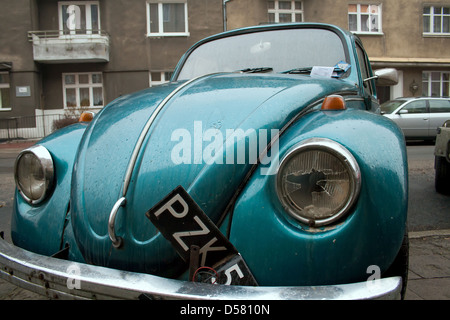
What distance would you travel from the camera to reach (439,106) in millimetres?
12203

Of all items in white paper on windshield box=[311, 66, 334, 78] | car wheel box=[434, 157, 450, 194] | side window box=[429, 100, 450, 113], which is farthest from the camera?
side window box=[429, 100, 450, 113]

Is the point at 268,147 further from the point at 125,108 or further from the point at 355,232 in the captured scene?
the point at 125,108

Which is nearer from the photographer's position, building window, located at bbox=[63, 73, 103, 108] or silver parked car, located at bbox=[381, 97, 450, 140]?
silver parked car, located at bbox=[381, 97, 450, 140]

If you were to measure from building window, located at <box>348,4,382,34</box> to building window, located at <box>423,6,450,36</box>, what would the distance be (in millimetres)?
2682

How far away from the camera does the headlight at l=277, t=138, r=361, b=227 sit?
1396 millimetres

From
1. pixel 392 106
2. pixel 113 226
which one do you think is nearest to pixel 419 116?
pixel 392 106

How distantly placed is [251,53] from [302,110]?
150 cm

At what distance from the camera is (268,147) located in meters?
1.57

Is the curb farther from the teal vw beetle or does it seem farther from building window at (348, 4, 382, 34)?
building window at (348, 4, 382, 34)

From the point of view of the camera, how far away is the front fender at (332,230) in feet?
4.54

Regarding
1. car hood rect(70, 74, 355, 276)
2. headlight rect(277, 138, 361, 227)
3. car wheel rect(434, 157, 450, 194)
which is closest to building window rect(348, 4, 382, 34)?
car wheel rect(434, 157, 450, 194)

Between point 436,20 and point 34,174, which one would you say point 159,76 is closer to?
point 436,20

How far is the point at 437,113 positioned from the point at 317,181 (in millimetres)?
12418
